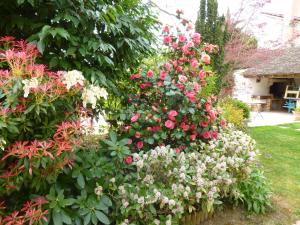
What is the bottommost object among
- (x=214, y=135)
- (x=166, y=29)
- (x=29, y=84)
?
(x=214, y=135)

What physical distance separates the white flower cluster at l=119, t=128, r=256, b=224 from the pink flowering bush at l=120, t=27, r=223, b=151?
285 mm

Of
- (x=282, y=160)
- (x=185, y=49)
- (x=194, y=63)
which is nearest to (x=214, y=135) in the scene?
(x=194, y=63)

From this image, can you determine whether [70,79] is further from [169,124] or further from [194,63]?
[194,63]

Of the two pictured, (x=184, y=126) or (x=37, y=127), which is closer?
(x=37, y=127)

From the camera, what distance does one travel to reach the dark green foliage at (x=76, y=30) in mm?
2316

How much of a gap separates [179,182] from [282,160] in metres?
3.71

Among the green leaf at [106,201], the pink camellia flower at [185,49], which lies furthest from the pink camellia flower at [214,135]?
the green leaf at [106,201]

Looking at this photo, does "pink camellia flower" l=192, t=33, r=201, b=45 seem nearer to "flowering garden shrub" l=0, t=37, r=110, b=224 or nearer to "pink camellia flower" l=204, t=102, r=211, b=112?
"pink camellia flower" l=204, t=102, r=211, b=112

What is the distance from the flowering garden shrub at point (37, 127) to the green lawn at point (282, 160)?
9.20 ft

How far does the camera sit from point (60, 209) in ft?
6.52

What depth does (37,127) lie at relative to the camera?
1901 mm

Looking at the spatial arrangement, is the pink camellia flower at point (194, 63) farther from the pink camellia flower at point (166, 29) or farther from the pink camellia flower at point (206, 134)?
the pink camellia flower at point (206, 134)

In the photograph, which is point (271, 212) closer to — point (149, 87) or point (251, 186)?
point (251, 186)

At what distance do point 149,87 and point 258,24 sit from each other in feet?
36.5
